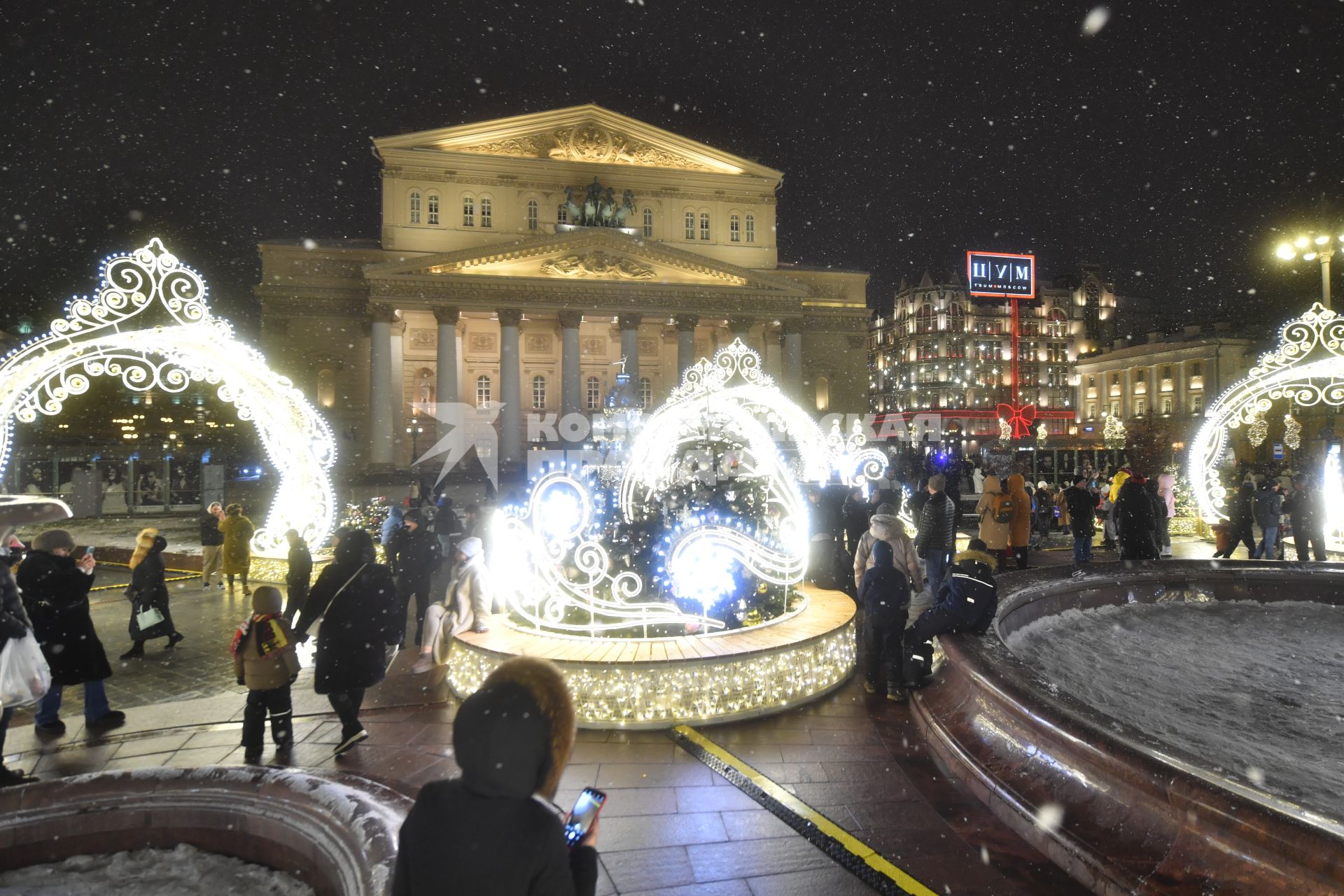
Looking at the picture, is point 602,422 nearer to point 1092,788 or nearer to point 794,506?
point 794,506

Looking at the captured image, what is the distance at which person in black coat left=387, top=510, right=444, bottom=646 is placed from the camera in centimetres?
836

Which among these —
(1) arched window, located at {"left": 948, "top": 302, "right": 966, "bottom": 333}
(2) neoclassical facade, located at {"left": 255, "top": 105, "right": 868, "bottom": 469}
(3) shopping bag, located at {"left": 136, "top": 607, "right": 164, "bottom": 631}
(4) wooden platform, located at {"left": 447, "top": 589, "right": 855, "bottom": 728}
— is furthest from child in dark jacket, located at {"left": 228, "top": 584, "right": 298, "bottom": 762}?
(1) arched window, located at {"left": 948, "top": 302, "right": 966, "bottom": 333}

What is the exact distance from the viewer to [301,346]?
1400 inches

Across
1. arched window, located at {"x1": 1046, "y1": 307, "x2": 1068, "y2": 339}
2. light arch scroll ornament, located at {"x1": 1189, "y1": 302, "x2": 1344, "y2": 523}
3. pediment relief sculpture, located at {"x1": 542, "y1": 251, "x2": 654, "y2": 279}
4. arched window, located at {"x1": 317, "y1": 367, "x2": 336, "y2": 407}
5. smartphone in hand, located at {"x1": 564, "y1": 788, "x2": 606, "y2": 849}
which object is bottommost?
smartphone in hand, located at {"x1": 564, "y1": 788, "x2": 606, "y2": 849}

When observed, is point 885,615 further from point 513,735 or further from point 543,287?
point 543,287

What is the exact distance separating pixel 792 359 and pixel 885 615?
107ft

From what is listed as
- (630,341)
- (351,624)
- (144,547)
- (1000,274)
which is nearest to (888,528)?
(351,624)

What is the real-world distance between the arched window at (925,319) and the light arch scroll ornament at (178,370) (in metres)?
82.7

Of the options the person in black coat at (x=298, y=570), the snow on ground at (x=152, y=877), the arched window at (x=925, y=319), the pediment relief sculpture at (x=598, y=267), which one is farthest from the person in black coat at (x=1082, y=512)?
the arched window at (x=925, y=319)

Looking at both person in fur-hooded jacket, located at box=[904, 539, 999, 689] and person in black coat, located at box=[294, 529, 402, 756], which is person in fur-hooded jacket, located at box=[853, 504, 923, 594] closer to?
person in fur-hooded jacket, located at box=[904, 539, 999, 689]

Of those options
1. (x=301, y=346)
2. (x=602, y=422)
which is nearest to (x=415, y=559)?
(x=602, y=422)

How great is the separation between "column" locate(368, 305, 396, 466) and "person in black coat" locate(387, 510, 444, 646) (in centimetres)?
2586

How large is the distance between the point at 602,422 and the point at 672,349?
67.5ft

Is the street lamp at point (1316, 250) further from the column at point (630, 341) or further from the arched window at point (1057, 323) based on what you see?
the arched window at point (1057, 323)
